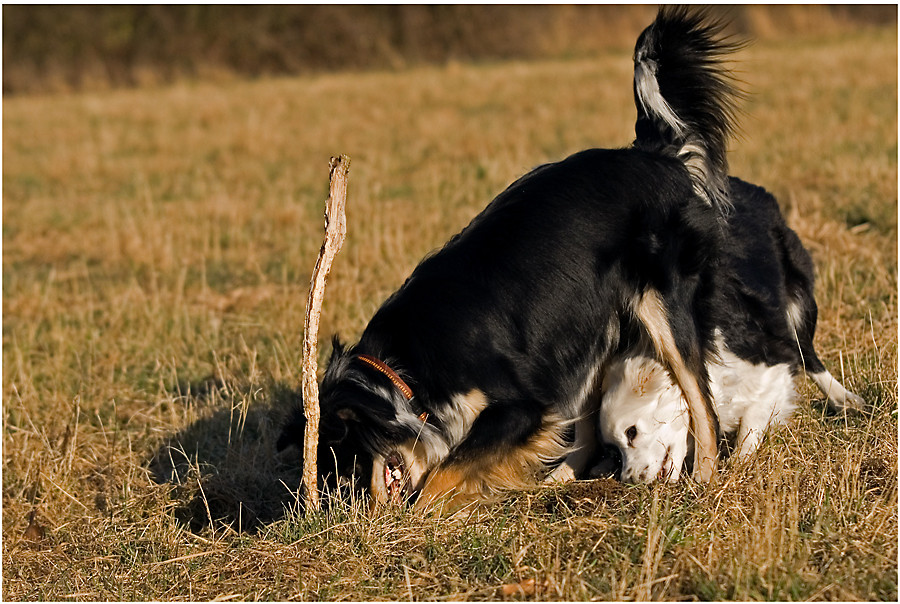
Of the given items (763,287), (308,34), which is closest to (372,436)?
(763,287)

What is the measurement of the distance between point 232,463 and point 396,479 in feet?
4.06

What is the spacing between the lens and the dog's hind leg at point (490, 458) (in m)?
3.77

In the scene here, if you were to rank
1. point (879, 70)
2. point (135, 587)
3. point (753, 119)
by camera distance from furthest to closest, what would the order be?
point (879, 70)
point (753, 119)
point (135, 587)

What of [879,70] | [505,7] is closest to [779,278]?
[879,70]

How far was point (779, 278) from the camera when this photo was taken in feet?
15.5

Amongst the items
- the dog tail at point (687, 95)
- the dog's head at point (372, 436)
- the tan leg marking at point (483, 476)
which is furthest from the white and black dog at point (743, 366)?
the dog's head at point (372, 436)

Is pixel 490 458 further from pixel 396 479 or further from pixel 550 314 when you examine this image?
pixel 550 314

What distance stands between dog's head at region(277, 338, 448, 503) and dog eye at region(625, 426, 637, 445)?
0.78m

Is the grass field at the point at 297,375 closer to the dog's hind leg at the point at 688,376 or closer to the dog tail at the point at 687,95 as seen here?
the dog's hind leg at the point at 688,376

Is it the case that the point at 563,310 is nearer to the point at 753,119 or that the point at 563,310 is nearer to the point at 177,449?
the point at 177,449

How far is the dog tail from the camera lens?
460 centimetres

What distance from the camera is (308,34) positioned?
1032 inches

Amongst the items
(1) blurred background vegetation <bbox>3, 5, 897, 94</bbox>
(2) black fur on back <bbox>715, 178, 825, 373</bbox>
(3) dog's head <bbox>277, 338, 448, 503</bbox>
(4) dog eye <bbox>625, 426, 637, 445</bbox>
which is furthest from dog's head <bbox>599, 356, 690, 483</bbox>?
(1) blurred background vegetation <bbox>3, 5, 897, 94</bbox>

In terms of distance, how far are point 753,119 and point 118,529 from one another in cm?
971
